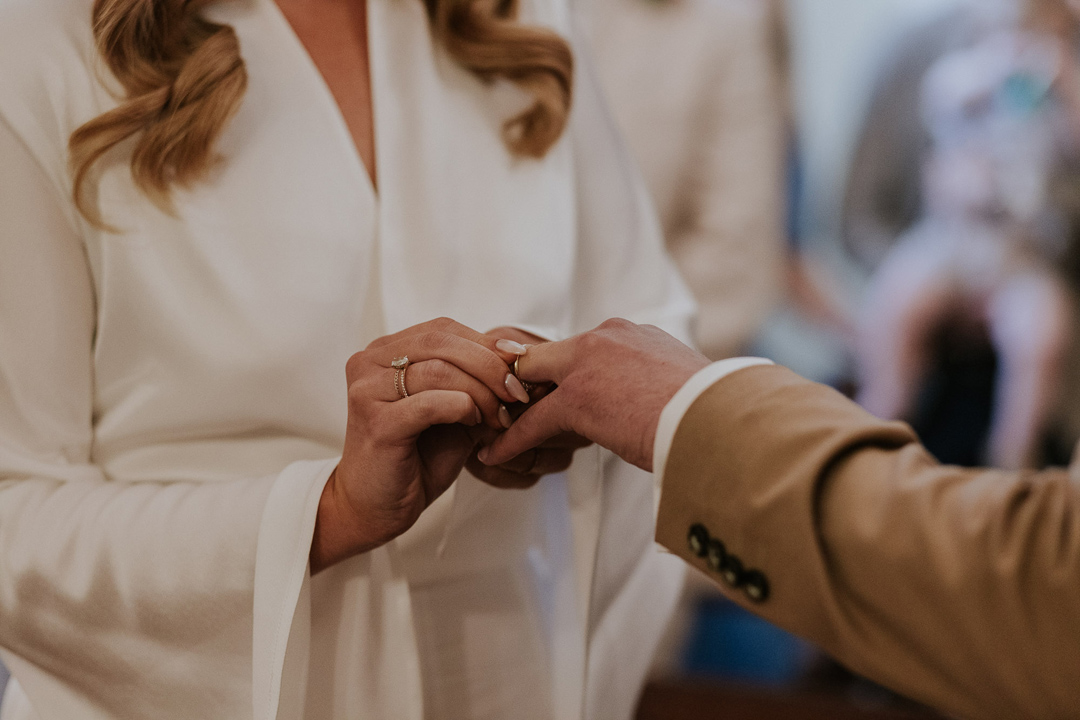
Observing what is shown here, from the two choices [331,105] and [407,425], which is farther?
[331,105]

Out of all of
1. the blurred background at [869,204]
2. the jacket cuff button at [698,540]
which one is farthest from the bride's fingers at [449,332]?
the blurred background at [869,204]

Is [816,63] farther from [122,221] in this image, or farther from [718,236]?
[122,221]

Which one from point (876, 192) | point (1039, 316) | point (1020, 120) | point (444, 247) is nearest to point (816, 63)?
point (876, 192)

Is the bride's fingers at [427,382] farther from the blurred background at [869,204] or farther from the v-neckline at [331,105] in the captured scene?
the blurred background at [869,204]

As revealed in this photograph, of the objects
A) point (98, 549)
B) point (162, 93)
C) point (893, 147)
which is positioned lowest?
point (98, 549)

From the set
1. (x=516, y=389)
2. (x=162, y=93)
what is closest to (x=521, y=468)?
(x=516, y=389)

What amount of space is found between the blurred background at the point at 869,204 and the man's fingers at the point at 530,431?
5.02 ft

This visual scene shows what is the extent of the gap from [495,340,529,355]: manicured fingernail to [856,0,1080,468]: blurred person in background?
8.20 ft

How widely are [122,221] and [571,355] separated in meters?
0.45

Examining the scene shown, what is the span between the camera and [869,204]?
3.38 meters

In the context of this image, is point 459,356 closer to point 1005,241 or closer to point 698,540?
point 698,540

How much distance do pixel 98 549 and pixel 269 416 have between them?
7.6 inches

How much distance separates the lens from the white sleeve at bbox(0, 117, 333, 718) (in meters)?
0.83

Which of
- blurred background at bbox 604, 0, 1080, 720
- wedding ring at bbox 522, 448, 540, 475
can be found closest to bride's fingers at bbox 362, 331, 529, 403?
wedding ring at bbox 522, 448, 540, 475
